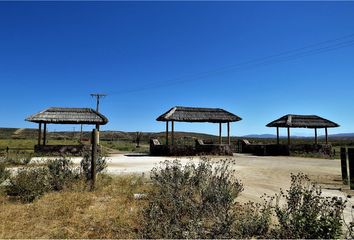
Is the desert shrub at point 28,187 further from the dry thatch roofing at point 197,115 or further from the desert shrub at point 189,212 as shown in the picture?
the dry thatch roofing at point 197,115

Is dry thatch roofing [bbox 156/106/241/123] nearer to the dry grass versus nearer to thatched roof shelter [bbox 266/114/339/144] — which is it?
thatched roof shelter [bbox 266/114/339/144]

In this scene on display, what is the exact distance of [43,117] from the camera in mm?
23406

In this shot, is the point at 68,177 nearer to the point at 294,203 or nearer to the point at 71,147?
the point at 294,203

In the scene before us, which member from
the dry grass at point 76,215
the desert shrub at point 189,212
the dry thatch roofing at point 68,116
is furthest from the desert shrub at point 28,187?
the dry thatch roofing at point 68,116

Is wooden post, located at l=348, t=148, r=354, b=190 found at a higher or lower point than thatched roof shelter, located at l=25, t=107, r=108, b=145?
lower

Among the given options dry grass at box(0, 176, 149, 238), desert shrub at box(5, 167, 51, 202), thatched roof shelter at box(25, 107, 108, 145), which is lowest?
dry grass at box(0, 176, 149, 238)

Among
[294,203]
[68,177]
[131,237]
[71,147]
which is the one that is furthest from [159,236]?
[71,147]

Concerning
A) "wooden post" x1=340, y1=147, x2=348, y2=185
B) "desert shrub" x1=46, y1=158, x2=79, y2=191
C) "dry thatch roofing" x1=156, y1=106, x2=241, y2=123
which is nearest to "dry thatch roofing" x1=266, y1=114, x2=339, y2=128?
"dry thatch roofing" x1=156, y1=106, x2=241, y2=123

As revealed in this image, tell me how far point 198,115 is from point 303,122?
10105mm

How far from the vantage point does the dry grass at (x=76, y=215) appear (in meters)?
4.92

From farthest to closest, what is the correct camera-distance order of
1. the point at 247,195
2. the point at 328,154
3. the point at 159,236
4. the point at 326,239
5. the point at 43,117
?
the point at 328,154, the point at 43,117, the point at 247,195, the point at 159,236, the point at 326,239

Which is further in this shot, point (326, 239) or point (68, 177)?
point (68, 177)

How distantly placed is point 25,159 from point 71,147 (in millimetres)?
8647

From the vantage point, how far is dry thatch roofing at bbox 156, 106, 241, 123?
2425 cm
